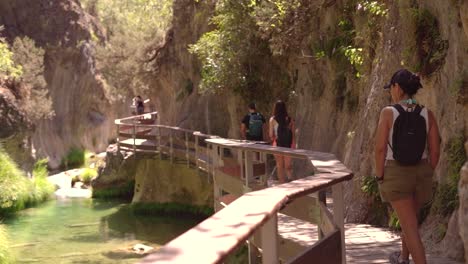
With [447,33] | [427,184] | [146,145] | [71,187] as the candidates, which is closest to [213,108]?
[146,145]

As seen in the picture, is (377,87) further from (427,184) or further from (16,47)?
(16,47)

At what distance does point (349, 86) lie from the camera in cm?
1552

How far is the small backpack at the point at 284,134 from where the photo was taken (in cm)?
1178

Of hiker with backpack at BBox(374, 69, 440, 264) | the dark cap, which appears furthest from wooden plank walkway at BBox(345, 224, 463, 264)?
the dark cap

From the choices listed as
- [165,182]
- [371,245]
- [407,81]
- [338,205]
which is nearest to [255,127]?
[371,245]

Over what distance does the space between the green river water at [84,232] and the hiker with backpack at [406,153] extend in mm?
13197

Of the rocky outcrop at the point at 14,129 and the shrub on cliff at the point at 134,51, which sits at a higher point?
the shrub on cliff at the point at 134,51

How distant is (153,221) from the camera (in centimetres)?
2447

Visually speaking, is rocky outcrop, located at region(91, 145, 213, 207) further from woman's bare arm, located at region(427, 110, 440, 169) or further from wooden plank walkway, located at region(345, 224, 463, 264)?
woman's bare arm, located at region(427, 110, 440, 169)

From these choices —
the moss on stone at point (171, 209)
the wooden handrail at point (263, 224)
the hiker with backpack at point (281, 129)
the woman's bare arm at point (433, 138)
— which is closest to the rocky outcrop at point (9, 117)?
the moss on stone at point (171, 209)

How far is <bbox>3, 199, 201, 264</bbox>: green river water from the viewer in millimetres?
19031

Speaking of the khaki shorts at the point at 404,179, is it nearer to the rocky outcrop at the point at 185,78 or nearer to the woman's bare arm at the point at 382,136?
the woman's bare arm at the point at 382,136

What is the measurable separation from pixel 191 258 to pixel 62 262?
1667 centimetres

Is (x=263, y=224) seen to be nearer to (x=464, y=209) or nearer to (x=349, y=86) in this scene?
(x=464, y=209)
